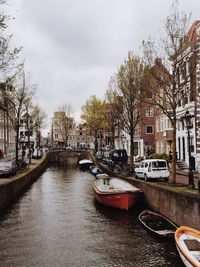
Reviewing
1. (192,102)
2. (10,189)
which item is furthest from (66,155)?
(10,189)

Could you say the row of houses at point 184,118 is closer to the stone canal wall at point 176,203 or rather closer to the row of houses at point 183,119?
the row of houses at point 183,119

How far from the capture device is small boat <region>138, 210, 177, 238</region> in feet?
57.7

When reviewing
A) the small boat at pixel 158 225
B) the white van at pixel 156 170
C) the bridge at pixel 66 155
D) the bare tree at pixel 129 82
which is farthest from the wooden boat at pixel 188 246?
the bridge at pixel 66 155

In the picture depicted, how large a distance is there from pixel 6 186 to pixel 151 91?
519 inches

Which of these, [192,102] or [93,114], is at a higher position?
[93,114]

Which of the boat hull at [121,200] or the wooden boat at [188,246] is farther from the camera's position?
the boat hull at [121,200]

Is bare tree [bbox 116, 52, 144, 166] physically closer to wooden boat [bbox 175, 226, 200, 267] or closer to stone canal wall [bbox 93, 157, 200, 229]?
stone canal wall [bbox 93, 157, 200, 229]

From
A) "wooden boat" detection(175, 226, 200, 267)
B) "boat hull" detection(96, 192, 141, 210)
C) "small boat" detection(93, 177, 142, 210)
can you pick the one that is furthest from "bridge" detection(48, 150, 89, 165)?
"wooden boat" detection(175, 226, 200, 267)

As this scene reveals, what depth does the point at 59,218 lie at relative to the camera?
912 inches

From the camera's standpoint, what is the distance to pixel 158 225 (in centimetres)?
1914

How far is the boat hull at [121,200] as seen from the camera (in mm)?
25672

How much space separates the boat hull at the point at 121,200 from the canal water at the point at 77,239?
0.50 meters

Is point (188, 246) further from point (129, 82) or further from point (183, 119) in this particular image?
point (129, 82)

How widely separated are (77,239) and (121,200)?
8.39m
